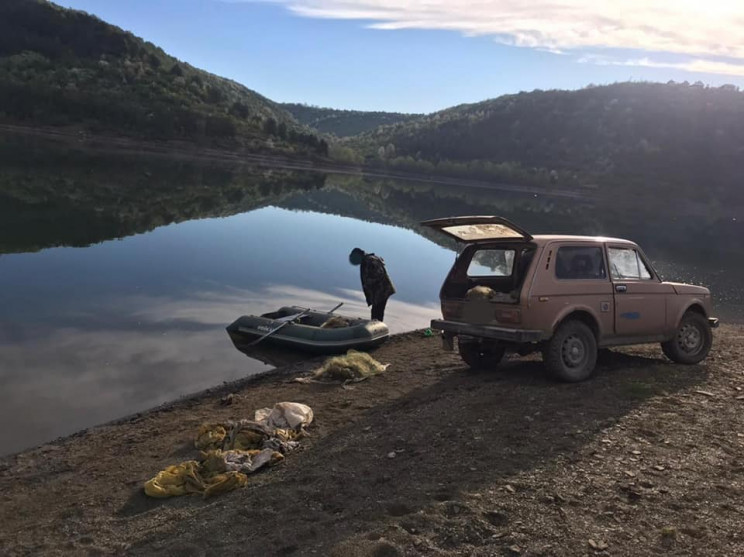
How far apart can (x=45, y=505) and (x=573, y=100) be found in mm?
160772

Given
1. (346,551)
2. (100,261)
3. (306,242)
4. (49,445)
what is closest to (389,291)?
(49,445)

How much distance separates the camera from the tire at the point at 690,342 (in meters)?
10.2

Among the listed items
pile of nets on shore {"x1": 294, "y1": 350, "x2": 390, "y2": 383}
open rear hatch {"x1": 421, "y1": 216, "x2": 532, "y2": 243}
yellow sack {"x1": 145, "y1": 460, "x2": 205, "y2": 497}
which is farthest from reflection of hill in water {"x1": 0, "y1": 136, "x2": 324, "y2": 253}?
yellow sack {"x1": 145, "y1": 460, "x2": 205, "y2": 497}

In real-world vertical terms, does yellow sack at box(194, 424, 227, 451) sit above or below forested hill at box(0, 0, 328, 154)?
below

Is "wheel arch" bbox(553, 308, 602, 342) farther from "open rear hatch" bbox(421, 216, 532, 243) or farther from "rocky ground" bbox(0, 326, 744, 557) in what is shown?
"open rear hatch" bbox(421, 216, 532, 243)

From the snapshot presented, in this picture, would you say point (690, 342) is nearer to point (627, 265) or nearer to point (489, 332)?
point (627, 265)

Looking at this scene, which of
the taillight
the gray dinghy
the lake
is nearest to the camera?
the taillight

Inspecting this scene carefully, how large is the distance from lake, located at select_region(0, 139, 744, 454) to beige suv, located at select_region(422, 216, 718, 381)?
497 cm

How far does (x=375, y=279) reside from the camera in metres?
14.2

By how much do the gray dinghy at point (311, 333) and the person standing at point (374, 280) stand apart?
70 cm

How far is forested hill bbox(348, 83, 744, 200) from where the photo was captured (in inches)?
4296

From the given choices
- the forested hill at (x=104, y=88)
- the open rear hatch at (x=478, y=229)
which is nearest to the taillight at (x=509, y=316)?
the open rear hatch at (x=478, y=229)

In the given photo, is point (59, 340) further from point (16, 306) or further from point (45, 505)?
point (45, 505)

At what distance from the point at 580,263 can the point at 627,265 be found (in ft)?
3.60
